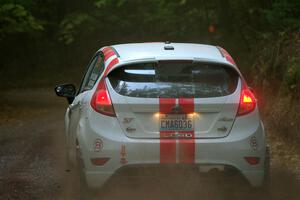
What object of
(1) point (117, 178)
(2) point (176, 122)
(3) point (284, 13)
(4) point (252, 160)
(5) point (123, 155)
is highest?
(2) point (176, 122)

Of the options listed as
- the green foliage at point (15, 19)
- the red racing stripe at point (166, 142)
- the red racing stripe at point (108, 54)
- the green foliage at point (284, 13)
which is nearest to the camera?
the red racing stripe at point (166, 142)

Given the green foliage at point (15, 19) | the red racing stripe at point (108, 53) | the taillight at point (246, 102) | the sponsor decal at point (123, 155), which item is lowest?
the green foliage at point (15, 19)

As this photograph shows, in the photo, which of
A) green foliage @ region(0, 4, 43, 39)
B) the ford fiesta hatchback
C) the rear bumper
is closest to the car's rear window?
the ford fiesta hatchback

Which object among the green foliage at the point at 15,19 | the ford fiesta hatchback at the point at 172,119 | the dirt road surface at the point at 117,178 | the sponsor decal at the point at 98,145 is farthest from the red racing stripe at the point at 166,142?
the green foliage at the point at 15,19

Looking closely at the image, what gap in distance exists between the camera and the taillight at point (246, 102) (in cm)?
696

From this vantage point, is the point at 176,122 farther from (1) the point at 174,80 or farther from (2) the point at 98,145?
(2) the point at 98,145

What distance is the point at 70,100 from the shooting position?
9.41 metres

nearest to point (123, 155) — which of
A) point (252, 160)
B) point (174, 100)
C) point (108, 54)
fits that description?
point (174, 100)

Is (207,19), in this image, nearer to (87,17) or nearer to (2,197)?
(87,17)

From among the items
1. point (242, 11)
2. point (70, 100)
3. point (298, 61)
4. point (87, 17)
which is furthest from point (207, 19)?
point (70, 100)

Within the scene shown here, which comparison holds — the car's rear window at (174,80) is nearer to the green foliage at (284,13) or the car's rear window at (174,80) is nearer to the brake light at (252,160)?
the brake light at (252,160)

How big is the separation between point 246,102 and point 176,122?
76 cm

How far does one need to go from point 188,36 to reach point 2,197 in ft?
67.8

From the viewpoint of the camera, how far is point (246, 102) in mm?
6980
